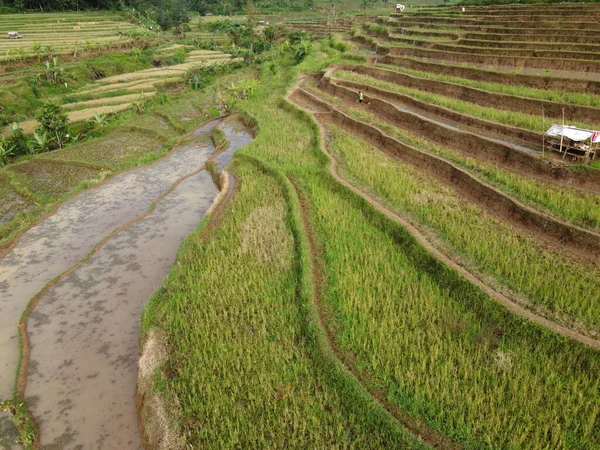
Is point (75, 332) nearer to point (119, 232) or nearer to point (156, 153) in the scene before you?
point (119, 232)

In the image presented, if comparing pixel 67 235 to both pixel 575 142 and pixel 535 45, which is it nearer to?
pixel 575 142

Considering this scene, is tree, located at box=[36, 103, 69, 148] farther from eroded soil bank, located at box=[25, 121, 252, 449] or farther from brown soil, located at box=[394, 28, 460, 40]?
brown soil, located at box=[394, 28, 460, 40]

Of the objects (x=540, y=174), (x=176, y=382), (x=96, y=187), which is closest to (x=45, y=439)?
(x=176, y=382)

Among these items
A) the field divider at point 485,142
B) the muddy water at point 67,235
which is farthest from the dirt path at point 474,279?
the muddy water at point 67,235

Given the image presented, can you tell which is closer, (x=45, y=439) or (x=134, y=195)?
(x=45, y=439)

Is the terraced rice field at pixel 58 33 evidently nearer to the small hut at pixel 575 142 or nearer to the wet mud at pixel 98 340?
the wet mud at pixel 98 340

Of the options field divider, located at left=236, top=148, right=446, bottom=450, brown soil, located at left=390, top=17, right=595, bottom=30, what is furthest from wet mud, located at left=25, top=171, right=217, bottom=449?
brown soil, located at left=390, top=17, right=595, bottom=30
